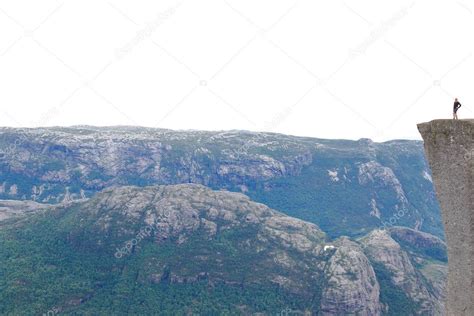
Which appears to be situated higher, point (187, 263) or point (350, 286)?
point (187, 263)

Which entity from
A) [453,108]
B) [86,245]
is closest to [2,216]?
[86,245]

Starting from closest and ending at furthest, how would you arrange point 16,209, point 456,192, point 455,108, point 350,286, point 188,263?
point 455,108, point 456,192, point 350,286, point 188,263, point 16,209

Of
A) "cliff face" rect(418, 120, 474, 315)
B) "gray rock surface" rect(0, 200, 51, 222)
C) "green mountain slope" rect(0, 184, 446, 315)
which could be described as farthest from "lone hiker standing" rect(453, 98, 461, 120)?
"gray rock surface" rect(0, 200, 51, 222)

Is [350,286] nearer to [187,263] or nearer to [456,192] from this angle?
[187,263]

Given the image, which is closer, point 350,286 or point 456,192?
point 456,192

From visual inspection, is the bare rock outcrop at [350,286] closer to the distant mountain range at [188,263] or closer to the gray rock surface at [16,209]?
the distant mountain range at [188,263]

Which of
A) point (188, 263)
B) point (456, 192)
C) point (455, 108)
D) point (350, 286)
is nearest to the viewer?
point (455, 108)

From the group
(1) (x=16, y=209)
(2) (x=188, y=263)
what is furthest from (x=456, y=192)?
(1) (x=16, y=209)

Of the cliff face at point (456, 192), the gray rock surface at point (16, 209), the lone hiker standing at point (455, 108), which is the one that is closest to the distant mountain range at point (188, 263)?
the gray rock surface at point (16, 209)

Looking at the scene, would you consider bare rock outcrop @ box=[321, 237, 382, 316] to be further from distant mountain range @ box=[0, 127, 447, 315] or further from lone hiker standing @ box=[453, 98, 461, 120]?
lone hiker standing @ box=[453, 98, 461, 120]
